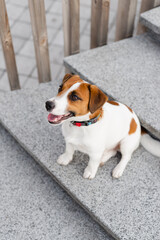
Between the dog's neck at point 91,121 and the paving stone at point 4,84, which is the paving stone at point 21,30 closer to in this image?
the paving stone at point 4,84

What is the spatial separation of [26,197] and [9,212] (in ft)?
0.51

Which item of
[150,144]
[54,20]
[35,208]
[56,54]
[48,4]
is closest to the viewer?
[35,208]

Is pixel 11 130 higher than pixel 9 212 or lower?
higher

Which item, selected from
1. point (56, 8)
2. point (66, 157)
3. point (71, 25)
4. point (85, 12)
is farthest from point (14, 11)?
point (66, 157)

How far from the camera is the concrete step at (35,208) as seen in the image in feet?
6.28

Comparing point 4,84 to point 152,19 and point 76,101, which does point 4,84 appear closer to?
point 152,19

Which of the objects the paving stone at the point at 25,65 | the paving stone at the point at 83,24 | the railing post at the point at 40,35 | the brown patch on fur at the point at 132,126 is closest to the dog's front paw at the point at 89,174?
the brown patch on fur at the point at 132,126

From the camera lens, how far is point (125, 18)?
2.60m

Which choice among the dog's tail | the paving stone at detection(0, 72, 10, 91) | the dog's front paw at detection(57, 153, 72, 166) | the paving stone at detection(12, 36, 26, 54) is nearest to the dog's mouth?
the dog's front paw at detection(57, 153, 72, 166)

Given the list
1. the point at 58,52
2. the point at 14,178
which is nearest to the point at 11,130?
the point at 14,178

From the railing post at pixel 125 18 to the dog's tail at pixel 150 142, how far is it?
3.46 feet

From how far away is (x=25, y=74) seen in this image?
3461 millimetres

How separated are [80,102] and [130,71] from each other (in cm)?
105

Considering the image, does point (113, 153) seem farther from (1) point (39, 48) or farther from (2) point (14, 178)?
(1) point (39, 48)
